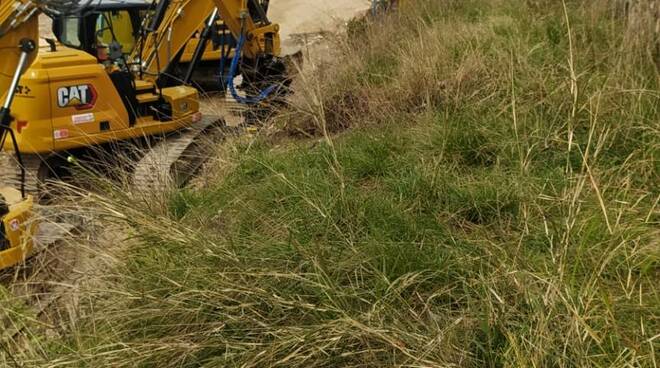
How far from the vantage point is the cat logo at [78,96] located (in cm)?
614

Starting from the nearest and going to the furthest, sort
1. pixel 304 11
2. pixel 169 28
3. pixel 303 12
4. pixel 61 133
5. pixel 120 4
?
pixel 61 133 < pixel 169 28 < pixel 120 4 < pixel 303 12 < pixel 304 11

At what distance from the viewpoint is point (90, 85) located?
20.8 ft

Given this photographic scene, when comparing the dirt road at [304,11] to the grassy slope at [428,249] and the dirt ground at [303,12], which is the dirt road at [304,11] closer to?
the dirt ground at [303,12]

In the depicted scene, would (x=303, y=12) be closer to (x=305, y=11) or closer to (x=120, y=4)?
(x=305, y=11)

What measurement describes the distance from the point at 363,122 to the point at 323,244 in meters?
2.79

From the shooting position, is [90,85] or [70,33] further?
[70,33]

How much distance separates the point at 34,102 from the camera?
5984 mm

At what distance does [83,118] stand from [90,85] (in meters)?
0.33

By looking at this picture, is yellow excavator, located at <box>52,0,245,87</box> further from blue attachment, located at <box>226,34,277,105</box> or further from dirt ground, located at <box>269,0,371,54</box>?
dirt ground, located at <box>269,0,371,54</box>

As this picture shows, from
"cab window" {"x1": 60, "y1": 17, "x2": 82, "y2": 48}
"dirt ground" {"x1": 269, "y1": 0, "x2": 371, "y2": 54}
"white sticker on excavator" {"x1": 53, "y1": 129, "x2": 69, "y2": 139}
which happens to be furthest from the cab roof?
"dirt ground" {"x1": 269, "y1": 0, "x2": 371, "y2": 54}

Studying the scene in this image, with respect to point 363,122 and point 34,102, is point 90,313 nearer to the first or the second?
point 363,122

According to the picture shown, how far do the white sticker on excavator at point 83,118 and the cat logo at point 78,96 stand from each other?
76mm

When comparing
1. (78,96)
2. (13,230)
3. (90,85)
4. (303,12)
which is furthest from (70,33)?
(303,12)

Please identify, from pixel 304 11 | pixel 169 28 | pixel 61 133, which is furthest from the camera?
pixel 304 11
